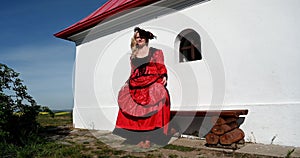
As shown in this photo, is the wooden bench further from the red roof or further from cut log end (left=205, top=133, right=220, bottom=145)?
the red roof

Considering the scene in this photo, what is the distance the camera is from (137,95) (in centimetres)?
470

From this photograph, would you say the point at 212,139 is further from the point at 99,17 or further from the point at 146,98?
the point at 99,17

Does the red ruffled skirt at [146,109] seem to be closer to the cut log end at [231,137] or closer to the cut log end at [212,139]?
the cut log end at [212,139]

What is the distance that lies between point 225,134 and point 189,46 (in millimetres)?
2512

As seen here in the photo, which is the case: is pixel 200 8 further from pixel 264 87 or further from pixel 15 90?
pixel 15 90

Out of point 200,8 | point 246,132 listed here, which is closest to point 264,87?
point 246,132

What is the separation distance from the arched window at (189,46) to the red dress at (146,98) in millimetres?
963

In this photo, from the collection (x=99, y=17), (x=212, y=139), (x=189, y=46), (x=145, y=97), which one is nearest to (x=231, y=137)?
(x=212, y=139)

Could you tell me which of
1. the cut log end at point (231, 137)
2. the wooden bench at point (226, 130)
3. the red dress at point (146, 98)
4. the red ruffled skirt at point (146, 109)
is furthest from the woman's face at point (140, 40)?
the cut log end at point (231, 137)

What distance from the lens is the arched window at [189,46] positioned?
5582 mm

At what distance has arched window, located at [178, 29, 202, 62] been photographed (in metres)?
5.58

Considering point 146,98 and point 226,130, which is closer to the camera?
point 226,130

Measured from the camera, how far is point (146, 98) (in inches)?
180

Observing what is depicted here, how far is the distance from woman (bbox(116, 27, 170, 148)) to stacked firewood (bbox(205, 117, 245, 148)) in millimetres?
933
